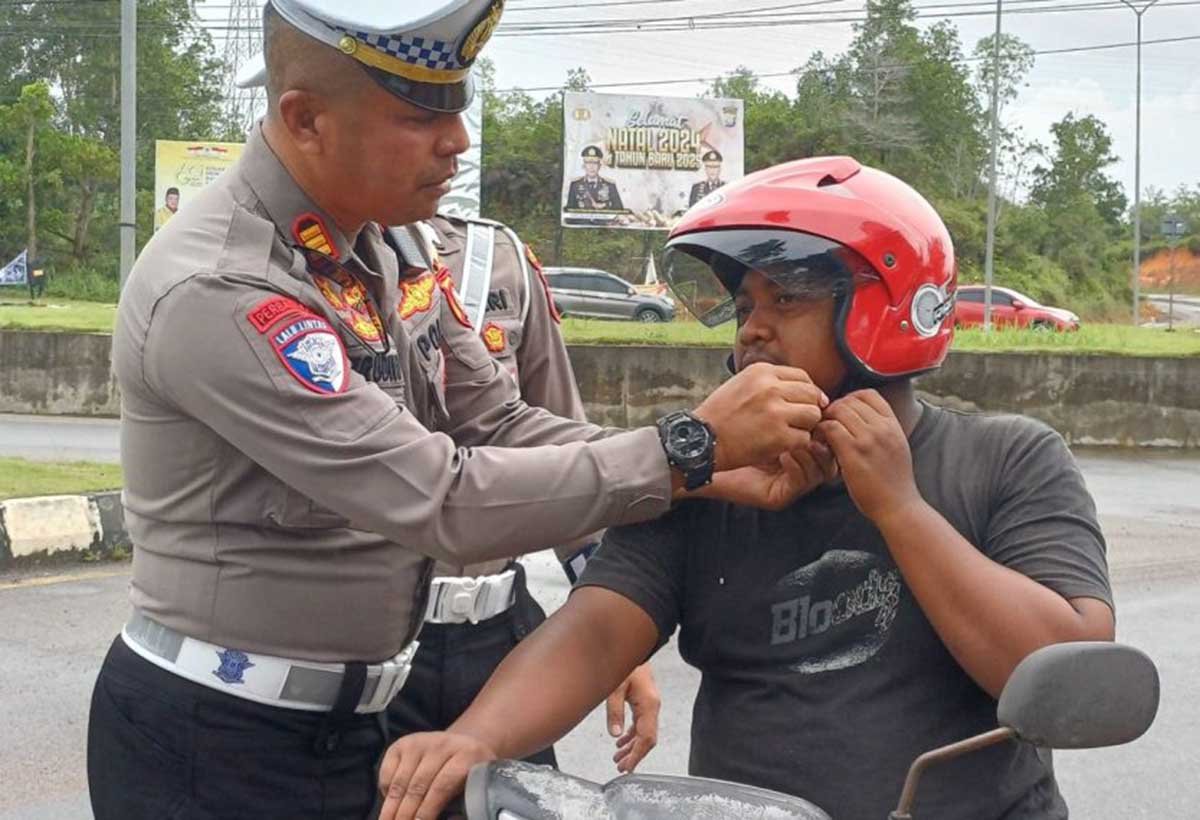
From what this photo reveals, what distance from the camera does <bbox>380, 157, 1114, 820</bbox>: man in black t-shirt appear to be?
195cm

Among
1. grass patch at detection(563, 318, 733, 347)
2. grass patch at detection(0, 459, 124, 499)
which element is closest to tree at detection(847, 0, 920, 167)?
grass patch at detection(563, 318, 733, 347)

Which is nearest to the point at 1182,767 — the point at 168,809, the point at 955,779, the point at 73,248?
the point at 955,779

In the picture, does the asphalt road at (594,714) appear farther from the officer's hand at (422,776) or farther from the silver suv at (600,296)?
the silver suv at (600,296)

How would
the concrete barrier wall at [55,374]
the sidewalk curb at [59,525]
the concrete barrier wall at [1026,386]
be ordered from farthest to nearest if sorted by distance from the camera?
the concrete barrier wall at [55,374], the concrete barrier wall at [1026,386], the sidewalk curb at [59,525]

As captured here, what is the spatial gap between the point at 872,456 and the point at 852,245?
31 centimetres

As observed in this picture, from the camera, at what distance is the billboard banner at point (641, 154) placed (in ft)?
94.2

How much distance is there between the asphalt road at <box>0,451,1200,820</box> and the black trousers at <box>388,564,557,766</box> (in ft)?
6.66

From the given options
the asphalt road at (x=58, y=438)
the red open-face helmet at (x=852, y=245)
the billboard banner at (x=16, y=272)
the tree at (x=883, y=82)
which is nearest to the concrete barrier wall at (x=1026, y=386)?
the asphalt road at (x=58, y=438)

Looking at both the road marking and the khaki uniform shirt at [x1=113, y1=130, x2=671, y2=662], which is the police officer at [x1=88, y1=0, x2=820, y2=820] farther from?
the road marking

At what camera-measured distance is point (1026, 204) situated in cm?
5484

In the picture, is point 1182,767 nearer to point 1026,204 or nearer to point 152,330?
point 152,330

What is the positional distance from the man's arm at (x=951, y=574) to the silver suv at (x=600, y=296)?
29367 millimetres

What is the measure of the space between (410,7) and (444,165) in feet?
0.81

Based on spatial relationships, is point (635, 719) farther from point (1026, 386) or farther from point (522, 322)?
point (1026, 386)
